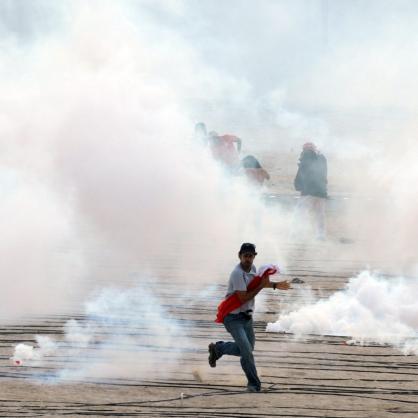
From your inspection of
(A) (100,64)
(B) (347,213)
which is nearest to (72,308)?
(A) (100,64)

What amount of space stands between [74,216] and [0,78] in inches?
154

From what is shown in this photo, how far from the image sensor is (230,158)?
70.7 ft

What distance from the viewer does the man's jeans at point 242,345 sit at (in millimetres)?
10203

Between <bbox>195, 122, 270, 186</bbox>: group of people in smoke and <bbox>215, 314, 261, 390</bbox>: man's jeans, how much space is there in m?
10.1

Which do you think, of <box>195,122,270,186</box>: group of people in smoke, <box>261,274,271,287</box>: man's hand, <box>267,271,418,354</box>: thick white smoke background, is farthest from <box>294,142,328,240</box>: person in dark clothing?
<box>261,274,271,287</box>: man's hand

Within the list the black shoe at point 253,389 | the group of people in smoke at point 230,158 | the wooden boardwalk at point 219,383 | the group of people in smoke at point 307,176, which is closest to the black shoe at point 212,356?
the wooden boardwalk at point 219,383

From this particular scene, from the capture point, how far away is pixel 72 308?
13781 mm

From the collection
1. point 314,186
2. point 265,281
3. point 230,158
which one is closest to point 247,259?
point 265,281

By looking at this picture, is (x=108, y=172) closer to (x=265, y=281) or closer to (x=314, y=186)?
(x=314, y=186)

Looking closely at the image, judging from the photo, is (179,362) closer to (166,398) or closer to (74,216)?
(166,398)

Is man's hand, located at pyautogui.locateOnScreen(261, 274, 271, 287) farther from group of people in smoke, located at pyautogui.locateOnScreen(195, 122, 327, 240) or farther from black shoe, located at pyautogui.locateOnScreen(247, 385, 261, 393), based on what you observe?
group of people in smoke, located at pyautogui.locateOnScreen(195, 122, 327, 240)

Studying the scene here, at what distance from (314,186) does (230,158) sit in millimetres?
1894

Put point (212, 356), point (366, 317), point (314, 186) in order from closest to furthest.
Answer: point (212, 356)
point (366, 317)
point (314, 186)

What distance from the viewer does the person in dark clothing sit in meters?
20.5
